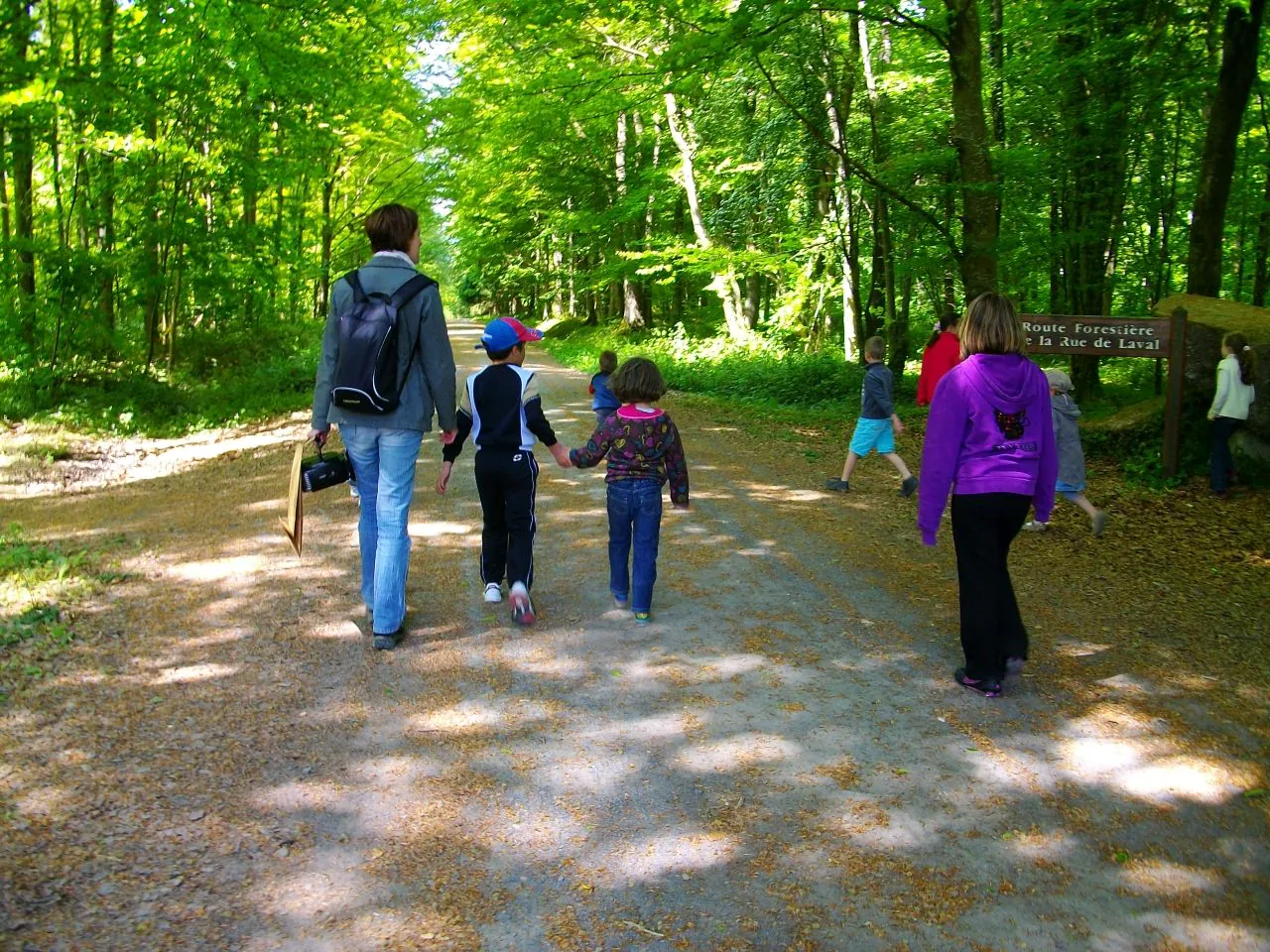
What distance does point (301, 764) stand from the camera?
3938 millimetres

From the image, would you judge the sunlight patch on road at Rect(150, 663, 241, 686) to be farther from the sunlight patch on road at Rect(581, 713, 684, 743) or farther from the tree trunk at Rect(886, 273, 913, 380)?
the tree trunk at Rect(886, 273, 913, 380)

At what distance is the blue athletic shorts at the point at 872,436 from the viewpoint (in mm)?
9703

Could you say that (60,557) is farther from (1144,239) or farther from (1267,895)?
(1144,239)

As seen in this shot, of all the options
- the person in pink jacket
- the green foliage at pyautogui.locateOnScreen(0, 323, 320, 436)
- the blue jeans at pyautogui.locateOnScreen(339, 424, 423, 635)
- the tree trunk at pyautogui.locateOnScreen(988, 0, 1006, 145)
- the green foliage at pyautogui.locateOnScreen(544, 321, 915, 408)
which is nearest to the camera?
the blue jeans at pyautogui.locateOnScreen(339, 424, 423, 635)

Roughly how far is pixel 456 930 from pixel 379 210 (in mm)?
3760

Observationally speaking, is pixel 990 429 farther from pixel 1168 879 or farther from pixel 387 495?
pixel 387 495

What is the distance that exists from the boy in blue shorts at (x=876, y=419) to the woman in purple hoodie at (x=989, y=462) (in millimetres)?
4639

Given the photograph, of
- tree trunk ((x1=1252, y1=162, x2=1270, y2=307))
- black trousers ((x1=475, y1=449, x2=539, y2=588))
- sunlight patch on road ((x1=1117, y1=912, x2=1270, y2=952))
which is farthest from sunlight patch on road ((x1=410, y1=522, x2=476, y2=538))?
tree trunk ((x1=1252, y1=162, x2=1270, y2=307))

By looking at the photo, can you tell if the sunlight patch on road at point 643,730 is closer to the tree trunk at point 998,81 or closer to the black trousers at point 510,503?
the black trousers at point 510,503

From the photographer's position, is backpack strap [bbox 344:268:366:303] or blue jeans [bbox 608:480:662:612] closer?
backpack strap [bbox 344:268:366:303]

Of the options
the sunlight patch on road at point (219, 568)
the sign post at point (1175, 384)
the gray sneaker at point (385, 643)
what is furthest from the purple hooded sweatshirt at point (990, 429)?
the sign post at point (1175, 384)

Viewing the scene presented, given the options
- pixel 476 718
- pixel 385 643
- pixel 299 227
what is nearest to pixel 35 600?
pixel 385 643

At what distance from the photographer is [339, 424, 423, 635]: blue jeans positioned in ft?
16.8

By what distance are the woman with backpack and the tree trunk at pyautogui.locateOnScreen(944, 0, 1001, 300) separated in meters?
8.76
